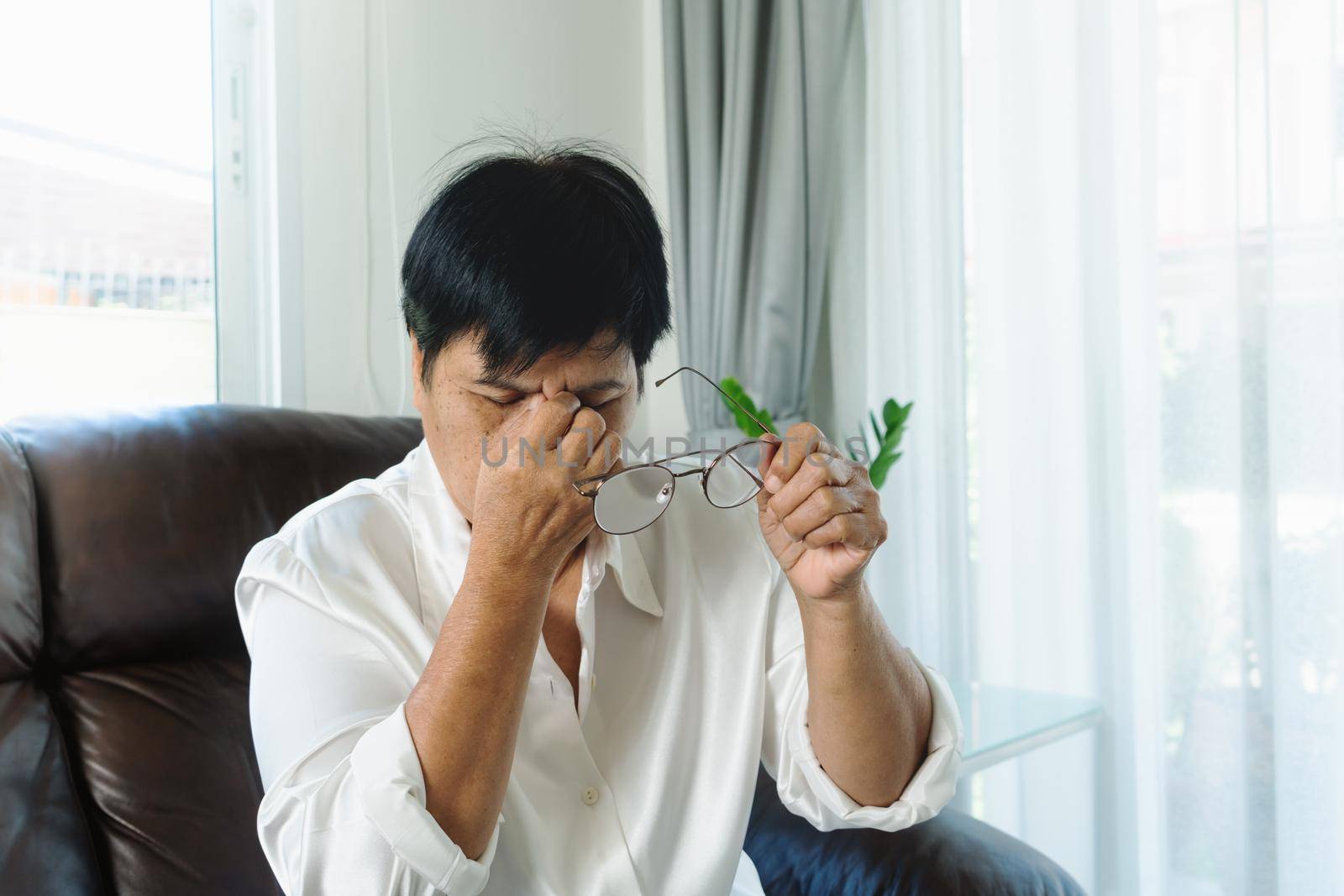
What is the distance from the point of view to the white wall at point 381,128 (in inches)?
73.9

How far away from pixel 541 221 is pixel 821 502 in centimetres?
37

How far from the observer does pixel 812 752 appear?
104 centimetres

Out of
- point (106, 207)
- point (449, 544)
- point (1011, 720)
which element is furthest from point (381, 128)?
point (1011, 720)

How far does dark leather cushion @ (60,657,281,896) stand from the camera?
3.74ft

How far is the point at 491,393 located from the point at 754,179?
1520 millimetres

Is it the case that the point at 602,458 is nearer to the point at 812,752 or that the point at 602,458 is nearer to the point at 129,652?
the point at 812,752

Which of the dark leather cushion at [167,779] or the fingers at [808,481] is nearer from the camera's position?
the fingers at [808,481]

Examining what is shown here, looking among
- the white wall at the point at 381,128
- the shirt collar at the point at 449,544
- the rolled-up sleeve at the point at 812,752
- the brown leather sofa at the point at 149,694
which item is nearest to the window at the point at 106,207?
the white wall at the point at 381,128

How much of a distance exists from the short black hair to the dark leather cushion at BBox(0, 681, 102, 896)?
65 centimetres

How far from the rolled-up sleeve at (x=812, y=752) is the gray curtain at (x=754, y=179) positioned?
1134 mm

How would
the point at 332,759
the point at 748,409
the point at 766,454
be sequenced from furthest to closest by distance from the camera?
1. the point at 748,409
2. the point at 766,454
3. the point at 332,759

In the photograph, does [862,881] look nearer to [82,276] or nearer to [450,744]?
[450,744]

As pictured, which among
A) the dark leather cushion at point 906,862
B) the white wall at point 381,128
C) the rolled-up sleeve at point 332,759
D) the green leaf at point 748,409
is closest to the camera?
the rolled-up sleeve at point 332,759

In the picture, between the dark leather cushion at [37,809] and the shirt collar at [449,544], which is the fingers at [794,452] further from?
the dark leather cushion at [37,809]
